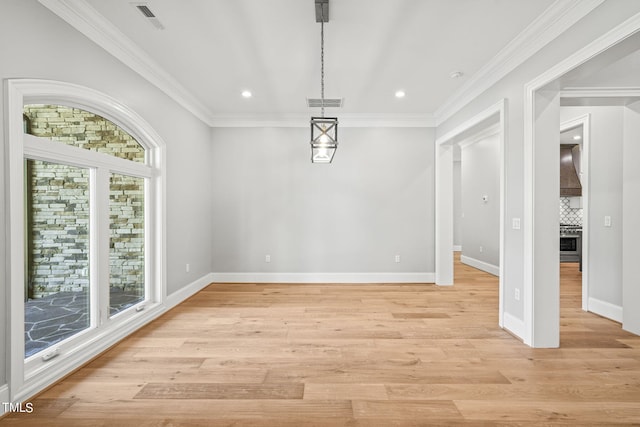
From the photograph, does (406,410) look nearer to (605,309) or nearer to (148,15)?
(605,309)

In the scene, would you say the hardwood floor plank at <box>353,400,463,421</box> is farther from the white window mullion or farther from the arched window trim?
the white window mullion

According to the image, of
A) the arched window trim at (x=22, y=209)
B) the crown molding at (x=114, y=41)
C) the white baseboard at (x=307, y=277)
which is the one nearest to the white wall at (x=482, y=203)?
the white baseboard at (x=307, y=277)

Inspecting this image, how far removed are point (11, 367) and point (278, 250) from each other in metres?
3.64

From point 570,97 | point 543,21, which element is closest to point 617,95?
point 570,97

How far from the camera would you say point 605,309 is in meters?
3.59

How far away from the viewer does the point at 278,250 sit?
5281mm

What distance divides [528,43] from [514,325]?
2.79 metres

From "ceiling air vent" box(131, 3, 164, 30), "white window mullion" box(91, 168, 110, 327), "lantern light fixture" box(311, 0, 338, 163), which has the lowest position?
"white window mullion" box(91, 168, 110, 327)

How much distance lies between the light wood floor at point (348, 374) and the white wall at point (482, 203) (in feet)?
8.14

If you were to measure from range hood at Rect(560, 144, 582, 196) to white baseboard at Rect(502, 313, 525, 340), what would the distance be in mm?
5473

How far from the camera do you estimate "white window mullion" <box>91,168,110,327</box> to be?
8.93 ft

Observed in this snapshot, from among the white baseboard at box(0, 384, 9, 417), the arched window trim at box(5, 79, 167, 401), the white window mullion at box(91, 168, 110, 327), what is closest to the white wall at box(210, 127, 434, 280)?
the arched window trim at box(5, 79, 167, 401)

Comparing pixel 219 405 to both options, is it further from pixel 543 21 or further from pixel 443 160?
pixel 443 160

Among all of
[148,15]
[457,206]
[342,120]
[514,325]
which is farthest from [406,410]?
[457,206]
